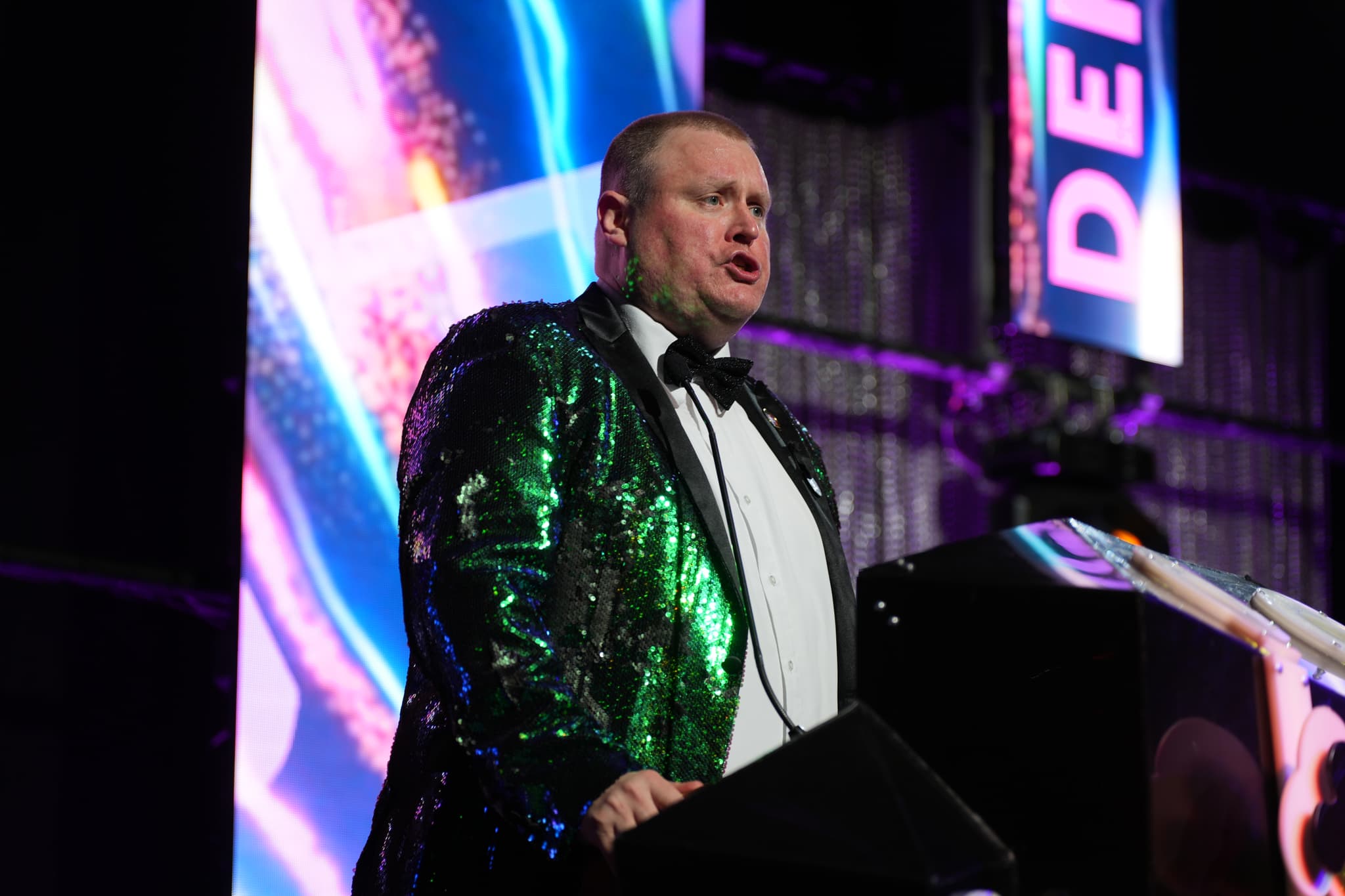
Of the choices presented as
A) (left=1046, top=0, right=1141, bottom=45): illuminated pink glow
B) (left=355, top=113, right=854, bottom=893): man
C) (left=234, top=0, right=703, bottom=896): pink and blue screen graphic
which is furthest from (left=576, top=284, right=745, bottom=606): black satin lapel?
(left=1046, top=0, right=1141, bottom=45): illuminated pink glow

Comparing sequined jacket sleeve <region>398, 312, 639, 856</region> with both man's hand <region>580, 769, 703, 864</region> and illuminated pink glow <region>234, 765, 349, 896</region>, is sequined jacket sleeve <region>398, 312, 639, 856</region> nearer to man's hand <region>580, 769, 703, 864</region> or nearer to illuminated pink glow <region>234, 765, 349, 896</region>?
man's hand <region>580, 769, 703, 864</region>

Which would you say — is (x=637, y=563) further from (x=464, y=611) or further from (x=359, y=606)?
(x=359, y=606)

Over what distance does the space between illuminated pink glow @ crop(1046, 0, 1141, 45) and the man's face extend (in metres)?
3.00

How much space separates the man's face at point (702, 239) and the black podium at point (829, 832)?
80 cm

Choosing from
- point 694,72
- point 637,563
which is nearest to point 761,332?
point 694,72

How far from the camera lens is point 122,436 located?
2.50m

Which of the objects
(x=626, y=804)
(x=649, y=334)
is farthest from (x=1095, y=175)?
(x=626, y=804)

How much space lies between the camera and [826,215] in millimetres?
4980

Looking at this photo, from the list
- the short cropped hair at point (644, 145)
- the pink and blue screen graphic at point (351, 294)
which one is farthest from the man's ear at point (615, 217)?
the pink and blue screen graphic at point (351, 294)

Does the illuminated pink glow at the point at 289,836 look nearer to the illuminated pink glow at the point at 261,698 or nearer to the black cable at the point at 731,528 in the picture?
the illuminated pink glow at the point at 261,698

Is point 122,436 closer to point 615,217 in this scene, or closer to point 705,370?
point 615,217

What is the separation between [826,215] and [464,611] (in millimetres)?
3767

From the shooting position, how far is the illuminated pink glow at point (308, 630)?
2.24 meters

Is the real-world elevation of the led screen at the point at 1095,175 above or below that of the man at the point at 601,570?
above
